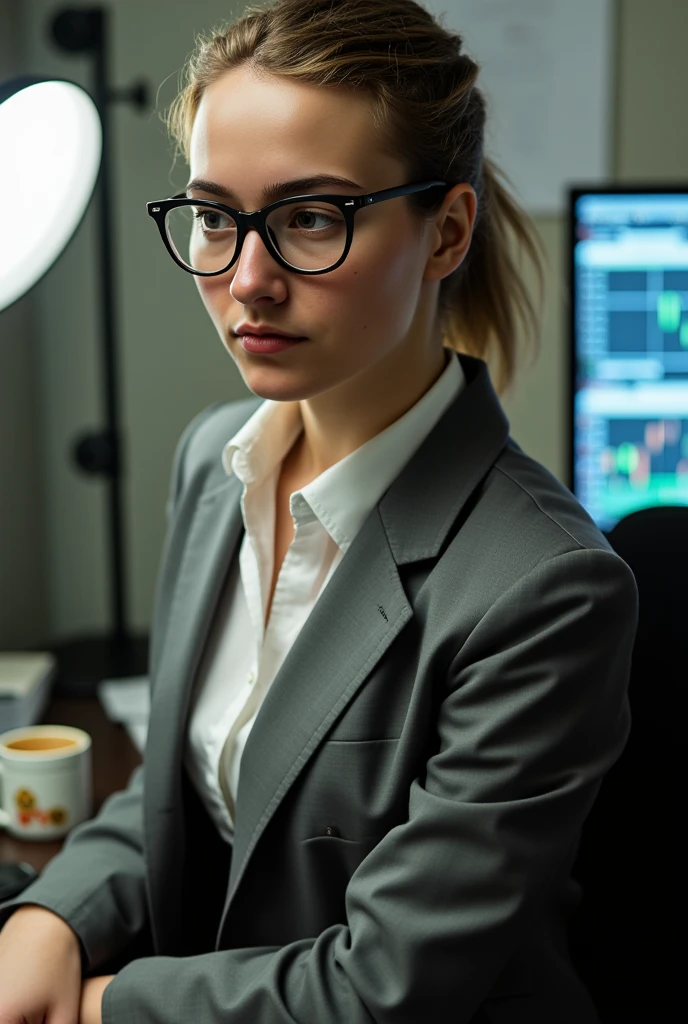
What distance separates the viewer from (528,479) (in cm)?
84

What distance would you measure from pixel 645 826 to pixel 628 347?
0.79m

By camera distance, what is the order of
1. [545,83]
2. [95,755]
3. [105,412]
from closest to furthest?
1. [95,755]
2. [105,412]
3. [545,83]

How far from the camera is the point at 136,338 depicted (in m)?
1.87

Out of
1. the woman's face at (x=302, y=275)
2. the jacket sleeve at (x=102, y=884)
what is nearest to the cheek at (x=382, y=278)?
the woman's face at (x=302, y=275)

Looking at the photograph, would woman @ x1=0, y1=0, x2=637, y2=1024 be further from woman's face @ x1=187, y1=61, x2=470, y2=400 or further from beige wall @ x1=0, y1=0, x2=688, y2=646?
beige wall @ x1=0, y1=0, x2=688, y2=646

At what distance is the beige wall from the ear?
103cm

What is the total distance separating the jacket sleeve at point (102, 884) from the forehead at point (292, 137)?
49 centimetres

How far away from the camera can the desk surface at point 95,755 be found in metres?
1.07

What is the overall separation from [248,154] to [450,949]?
1.81 ft

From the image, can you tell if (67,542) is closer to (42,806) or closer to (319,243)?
(42,806)

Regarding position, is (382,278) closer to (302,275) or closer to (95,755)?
(302,275)

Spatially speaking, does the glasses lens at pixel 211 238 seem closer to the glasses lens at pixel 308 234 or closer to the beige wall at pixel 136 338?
the glasses lens at pixel 308 234

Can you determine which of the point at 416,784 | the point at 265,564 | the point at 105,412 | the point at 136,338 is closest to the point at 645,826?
the point at 416,784

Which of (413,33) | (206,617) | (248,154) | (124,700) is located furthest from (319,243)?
(124,700)
